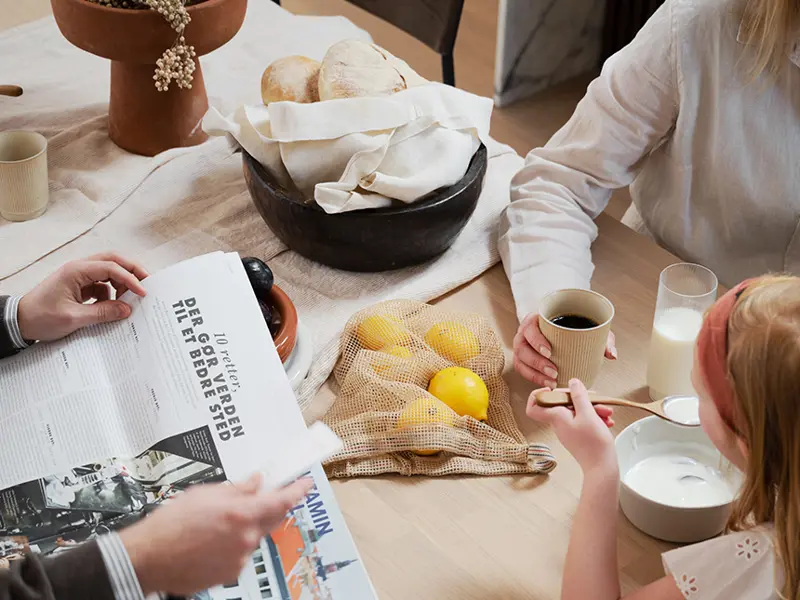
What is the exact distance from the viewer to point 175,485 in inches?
30.0

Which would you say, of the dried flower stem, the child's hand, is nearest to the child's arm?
the child's hand

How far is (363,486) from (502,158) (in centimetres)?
63

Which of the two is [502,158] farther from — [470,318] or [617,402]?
[617,402]

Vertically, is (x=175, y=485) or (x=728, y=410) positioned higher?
(x=728, y=410)

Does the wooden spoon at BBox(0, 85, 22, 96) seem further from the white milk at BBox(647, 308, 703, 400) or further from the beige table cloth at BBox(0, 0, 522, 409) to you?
the white milk at BBox(647, 308, 703, 400)

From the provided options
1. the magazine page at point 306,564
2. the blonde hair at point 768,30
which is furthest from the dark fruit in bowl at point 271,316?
the blonde hair at point 768,30

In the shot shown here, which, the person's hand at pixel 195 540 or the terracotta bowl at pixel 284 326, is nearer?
the person's hand at pixel 195 540

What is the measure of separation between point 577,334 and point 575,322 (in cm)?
4

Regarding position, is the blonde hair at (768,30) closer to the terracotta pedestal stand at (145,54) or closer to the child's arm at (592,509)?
the child's arm at (592,509)

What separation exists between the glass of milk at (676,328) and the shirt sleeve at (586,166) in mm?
138

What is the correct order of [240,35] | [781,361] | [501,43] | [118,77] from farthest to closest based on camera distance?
[501,43] → [240,35] → [118,77] → [781,361]

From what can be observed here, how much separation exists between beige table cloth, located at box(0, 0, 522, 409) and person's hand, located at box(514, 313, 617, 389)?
0.17 m

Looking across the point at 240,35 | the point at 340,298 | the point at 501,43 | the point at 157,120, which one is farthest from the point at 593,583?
the point at 501,43

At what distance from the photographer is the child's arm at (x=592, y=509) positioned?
0.72 metres
